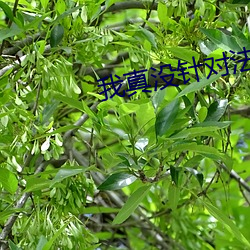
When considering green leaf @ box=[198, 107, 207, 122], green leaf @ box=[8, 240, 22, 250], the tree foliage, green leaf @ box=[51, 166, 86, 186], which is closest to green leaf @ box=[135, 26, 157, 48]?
the tree foliage

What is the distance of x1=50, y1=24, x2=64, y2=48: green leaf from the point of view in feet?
2.80

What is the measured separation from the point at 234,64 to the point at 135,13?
900mm

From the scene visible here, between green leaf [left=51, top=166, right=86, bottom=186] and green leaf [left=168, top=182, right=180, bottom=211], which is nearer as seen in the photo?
green leaf [left=51, top=166, right=86, bottom=186]

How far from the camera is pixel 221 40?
84 centimetres

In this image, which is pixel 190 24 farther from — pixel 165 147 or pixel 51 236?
pixel 51 236

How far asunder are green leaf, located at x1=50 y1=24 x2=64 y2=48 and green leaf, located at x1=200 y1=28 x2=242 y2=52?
0.18 meters

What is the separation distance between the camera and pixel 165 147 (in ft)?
2.50

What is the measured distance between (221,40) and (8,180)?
325mm

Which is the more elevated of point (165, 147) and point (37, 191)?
point (165, 147)

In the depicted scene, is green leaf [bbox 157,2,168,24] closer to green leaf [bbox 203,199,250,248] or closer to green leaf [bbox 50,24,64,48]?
green leaf [bbox 50,24,64,48]

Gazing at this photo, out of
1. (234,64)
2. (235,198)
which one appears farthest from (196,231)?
(234,64)

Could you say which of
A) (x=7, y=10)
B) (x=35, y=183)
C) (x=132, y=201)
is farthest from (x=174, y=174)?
(x=7, y=10)

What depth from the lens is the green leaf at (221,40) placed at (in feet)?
2.74

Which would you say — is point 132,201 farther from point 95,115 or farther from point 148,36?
point 148,36
